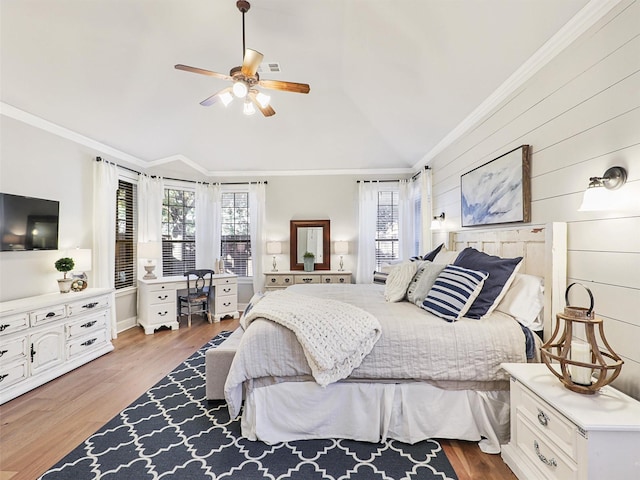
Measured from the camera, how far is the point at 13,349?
8.68 feet

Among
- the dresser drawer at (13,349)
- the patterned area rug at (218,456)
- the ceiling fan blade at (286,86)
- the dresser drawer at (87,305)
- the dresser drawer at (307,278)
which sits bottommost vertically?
the patterned area rug at (218,456)

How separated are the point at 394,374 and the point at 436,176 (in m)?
3.19

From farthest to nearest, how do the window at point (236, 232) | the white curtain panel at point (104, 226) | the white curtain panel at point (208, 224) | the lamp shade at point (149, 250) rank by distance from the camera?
the window at point (236, 232) < the white curtain panel at point (208, 224) < the lamp shade at point (149, 250) < the white curtain panel at point (104, 226)

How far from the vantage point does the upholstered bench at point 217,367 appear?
2.46 meters

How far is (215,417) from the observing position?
2334 millimetres

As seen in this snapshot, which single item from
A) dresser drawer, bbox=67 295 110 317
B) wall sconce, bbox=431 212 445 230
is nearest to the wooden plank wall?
wall sconce, bbox=431 212 445 230

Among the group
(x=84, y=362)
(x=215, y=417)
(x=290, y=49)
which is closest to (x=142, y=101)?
Answer: (x=290, y=49)

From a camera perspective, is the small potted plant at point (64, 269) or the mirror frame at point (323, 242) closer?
the small potted plant at point (64, 269)

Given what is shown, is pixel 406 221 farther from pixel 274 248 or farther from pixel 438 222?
pixel 274 248

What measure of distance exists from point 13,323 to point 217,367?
1837 mm

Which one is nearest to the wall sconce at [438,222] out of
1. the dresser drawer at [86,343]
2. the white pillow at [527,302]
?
the white pillow at [527,302]

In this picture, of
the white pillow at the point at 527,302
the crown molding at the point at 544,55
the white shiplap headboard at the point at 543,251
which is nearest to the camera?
the crown molding at the point at 544,55

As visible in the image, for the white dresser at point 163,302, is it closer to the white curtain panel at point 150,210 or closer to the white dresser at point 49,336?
the white curtain panel at point 150,210

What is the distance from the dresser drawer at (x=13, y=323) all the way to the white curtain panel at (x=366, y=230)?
170 inches
